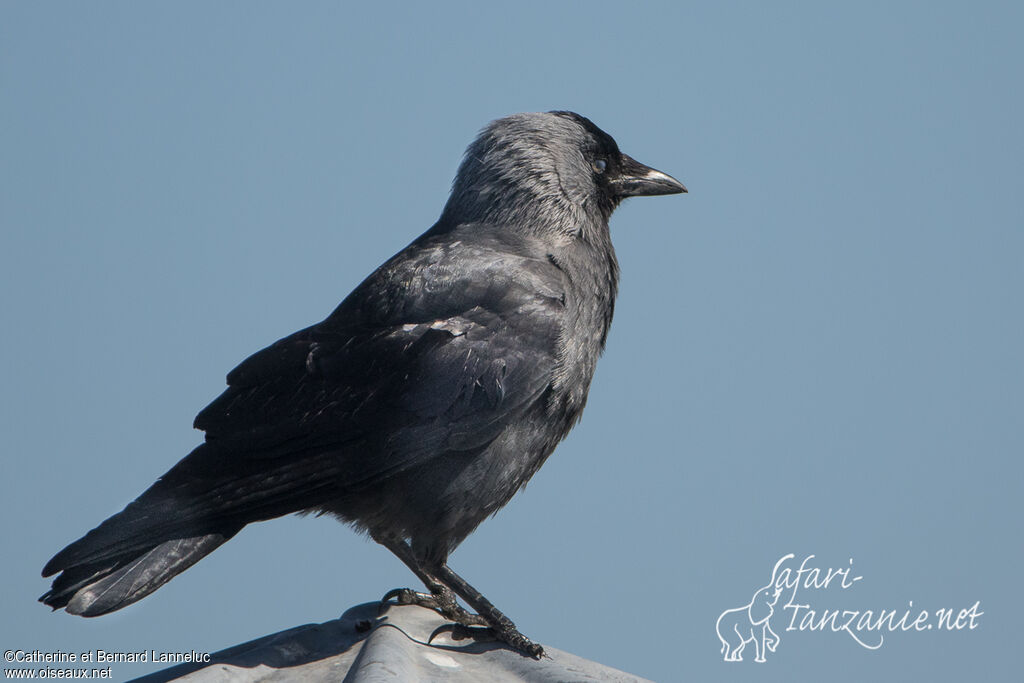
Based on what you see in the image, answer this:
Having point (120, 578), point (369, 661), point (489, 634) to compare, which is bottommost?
point (369, 661)

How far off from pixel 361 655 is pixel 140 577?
0.86m

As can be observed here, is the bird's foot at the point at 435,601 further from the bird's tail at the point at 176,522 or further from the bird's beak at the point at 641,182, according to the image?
the bird's beak at the point at 641,182

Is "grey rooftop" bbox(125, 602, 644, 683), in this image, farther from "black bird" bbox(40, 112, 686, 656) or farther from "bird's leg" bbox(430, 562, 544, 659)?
"black bird" bbox(40, 112, 686, 656)

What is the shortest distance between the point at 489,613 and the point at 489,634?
9 centimetres

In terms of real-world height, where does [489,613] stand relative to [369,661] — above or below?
above

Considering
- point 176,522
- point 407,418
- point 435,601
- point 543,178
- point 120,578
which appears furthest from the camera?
point 543,178

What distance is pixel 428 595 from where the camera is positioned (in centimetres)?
479

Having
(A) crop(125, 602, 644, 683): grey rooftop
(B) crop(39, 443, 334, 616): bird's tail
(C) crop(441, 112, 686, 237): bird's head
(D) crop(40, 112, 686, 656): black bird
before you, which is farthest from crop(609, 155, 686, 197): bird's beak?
(A) crop(125, 602, 644, 683): grey rooftop

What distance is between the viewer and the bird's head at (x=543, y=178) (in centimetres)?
533

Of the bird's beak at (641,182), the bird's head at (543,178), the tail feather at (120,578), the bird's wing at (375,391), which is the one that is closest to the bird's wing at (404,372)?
the bird's wing at (375,391)

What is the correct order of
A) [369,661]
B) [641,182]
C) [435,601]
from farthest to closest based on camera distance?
[641,182], [435,601], [369,661]

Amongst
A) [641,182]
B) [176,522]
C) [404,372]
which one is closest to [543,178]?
[641,182]

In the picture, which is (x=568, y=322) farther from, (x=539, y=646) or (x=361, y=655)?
(x=361, y=655)

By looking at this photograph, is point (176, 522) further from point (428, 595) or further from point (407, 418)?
point (428, 595)
